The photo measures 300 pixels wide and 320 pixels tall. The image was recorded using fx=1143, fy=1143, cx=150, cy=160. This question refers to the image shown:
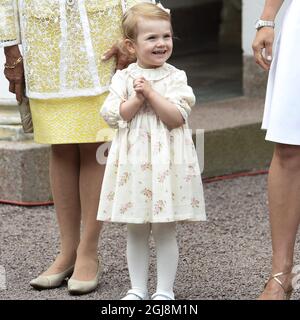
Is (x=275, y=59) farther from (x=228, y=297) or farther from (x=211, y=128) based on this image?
(x=211, y=128)

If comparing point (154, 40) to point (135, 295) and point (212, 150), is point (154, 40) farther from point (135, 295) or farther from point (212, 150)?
point (212, 150)

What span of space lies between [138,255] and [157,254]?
0.08m

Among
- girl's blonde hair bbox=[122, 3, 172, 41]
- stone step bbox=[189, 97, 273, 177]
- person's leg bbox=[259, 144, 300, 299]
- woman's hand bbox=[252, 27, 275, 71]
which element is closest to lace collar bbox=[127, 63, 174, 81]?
girl's blonde hair bbox=[122, 3, 172, 41]

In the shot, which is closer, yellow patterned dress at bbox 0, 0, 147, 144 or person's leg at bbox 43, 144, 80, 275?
yellow patterned dress at bbox 0, 0, 147, 144

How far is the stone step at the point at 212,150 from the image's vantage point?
6.57 meters

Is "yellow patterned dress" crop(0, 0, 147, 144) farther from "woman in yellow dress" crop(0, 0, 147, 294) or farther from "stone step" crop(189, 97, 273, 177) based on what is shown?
"stone step" crop(189, 97, 273, 177)

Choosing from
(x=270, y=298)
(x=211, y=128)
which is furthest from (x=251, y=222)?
(x=270, y=298)

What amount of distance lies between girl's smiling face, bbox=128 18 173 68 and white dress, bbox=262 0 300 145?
45 cm

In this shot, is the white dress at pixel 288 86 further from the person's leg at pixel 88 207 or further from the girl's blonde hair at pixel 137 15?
the person's leg at pixel 88 207

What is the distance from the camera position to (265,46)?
4.48 metres

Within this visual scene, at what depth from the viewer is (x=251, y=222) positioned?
20.4 ft

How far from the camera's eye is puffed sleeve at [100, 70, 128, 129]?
4.51 m

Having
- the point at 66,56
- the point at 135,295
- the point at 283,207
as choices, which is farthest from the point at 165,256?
the point at 66,56

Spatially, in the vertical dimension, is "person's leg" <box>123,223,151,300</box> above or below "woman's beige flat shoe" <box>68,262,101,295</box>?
above
